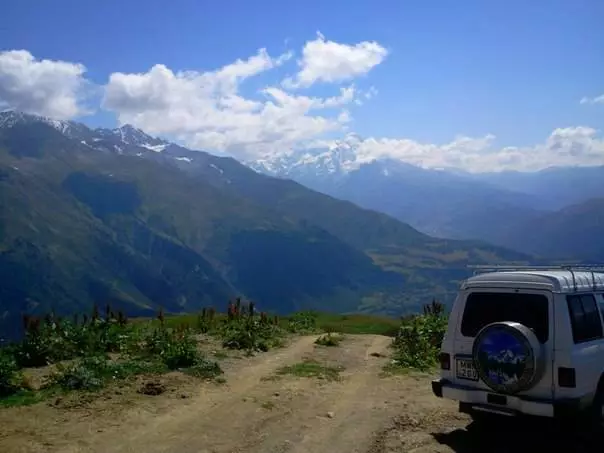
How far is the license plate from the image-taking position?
34.1ft

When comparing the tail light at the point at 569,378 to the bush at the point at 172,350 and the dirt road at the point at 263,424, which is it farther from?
the bush at the point at 172,350

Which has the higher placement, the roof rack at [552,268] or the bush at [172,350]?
the roof rack at [552,268]

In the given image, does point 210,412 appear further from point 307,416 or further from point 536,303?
point 536,303

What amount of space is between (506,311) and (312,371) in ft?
25.1

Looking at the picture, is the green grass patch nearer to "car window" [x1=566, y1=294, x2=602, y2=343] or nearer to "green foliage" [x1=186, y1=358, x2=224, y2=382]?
"green foliage" [x1=186, y1=358, x2=224, y2=382]

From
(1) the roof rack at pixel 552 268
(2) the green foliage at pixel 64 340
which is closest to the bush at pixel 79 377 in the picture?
(2) the green foliage at pixel 64 340

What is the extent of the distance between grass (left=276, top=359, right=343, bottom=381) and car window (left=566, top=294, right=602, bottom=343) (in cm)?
739

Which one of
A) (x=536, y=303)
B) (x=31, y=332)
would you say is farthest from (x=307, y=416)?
(x=31, y=332)

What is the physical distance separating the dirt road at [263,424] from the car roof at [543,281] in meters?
2.61

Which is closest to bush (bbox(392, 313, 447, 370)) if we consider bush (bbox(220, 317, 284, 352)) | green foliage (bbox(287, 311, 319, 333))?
bush (bbox(220, 317, 284, 352))

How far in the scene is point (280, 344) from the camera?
22.5m

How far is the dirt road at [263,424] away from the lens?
32.8ft

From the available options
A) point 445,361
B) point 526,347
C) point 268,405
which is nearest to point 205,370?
point 268,405

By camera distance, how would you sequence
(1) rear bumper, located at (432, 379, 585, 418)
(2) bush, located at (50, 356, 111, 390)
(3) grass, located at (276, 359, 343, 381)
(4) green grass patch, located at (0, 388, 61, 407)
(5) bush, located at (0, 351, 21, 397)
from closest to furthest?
(1) rear bumper, located at (432, 379, 585, 418)
(4) green grass patch, located at (0, 388, 61, 407)
(5) bush, located at (0, 351, 21, 397)
(2) bush, located at (50, 356, 111, 390)
(3) grass, located at (276, 359, 343, 381)
